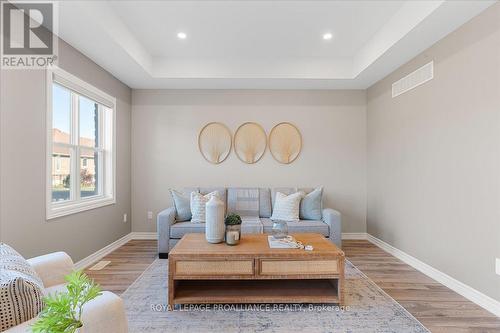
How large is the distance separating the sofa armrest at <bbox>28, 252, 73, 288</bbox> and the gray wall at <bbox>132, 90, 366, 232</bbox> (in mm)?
2793

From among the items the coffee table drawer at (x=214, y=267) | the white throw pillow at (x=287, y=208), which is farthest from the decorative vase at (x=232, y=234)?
the white throw pillow at (x=287, y=208)

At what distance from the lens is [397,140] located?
3752mm

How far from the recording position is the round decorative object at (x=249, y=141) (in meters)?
4.61

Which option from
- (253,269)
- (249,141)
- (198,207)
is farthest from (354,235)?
(253,269)

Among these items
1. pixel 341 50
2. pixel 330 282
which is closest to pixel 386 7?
pixel 341 50

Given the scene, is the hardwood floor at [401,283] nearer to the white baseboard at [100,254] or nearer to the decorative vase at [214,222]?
the white baseboard at [100,254]

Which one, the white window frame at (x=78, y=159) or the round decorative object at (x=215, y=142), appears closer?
the white window frame at (x=78, y=159)

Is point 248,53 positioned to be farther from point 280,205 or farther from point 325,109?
point 280,205

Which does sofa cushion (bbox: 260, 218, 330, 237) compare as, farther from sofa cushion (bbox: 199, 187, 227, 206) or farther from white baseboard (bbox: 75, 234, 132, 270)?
white baseboard (bbox: 75, 234, 132, 270)

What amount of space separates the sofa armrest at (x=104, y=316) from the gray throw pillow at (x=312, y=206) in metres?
2.96

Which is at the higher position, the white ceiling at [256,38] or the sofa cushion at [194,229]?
the white ceiling at [256,38]

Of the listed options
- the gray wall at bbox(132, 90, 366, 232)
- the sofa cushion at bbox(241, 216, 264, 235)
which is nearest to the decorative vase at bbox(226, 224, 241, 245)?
the sofa cushion at bbox(241, 216, 264, 235)

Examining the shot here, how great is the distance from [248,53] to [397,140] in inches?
95.7

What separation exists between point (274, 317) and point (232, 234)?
0.75m
